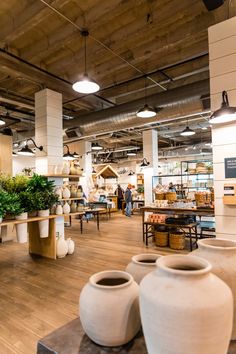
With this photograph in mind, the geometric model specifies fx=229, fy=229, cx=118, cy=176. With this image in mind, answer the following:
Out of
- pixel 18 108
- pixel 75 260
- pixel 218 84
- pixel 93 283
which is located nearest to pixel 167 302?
pixel 93 283

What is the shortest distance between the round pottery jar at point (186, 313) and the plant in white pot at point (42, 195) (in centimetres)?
358

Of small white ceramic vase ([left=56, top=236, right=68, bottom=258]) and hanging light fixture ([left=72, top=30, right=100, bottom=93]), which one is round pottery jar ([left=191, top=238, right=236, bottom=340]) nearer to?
hanging light fixture ([left=72, top=30, right=100, bottom=93])

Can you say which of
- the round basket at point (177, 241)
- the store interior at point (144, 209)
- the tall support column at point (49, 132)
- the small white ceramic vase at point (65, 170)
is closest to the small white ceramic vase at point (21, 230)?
the store interior at point (144, 209)

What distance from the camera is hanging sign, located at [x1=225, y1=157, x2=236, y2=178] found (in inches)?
110

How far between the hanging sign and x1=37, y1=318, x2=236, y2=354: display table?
2248 millimetres

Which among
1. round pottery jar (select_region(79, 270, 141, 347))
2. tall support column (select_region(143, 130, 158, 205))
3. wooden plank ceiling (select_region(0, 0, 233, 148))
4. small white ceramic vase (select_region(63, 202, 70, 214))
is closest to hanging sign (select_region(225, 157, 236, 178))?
wooden plank ceiling (select_region(0, 0, 233, 148))

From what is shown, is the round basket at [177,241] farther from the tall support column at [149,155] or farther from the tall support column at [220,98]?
the tall support column at [149,155]

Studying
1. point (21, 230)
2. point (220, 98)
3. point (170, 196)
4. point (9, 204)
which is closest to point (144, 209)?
point (170, 196)

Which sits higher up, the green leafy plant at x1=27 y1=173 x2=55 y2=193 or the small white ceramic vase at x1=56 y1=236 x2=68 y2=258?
the green leafy plant at x1=27 y1=173 x2=55 y2=193

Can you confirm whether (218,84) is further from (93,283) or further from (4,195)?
(4,195)

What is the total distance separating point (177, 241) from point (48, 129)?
3.93 m

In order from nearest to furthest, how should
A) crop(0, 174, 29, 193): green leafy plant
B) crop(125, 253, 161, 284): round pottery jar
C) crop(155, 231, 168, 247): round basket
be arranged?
crop(125, 253, 161, 284): round pottery jar
crop(0, 174, 29, 193): green leafy plant
crop(155, 231, 168, 247): round basket

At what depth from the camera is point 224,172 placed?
2.88 meters

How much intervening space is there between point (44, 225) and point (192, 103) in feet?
12.7
